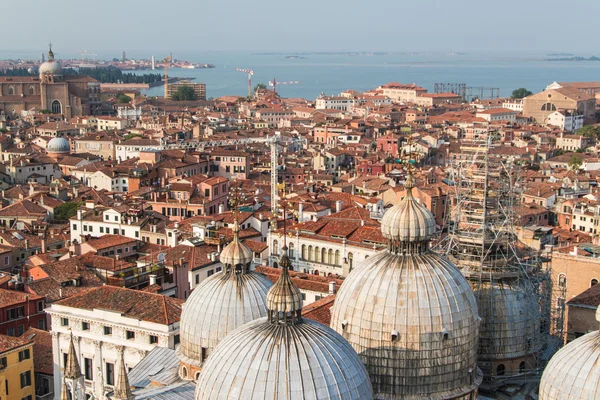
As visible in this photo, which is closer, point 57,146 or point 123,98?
point 57,146

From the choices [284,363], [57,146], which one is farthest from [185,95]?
[284,363]

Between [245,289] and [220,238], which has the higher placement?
[245,289]

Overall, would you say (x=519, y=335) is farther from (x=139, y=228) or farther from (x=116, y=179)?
(x=116, y=179)

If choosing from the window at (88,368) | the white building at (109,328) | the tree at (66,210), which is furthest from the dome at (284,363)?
the tree at (66,210)

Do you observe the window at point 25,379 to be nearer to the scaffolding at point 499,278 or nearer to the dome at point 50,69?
the scaffolding at point 499,278

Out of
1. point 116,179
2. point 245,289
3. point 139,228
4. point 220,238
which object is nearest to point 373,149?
point 116,179

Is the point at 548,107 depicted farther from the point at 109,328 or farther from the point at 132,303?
the point at 109,328
